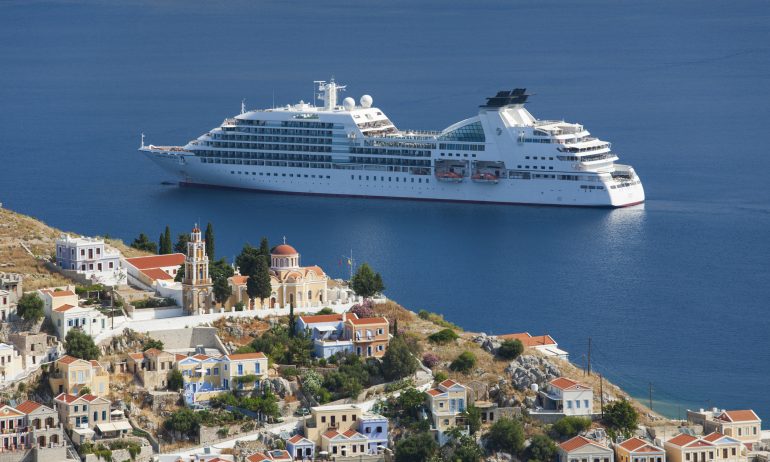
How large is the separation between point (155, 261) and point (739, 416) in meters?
26.3

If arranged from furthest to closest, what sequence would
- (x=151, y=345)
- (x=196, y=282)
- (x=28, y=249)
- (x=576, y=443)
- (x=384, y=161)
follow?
1. (x=384, y=161)
2. (x=28, y=249)
3. (x=196, y=282)
4. (x=151, y=345)
5. (x=576, y=443)

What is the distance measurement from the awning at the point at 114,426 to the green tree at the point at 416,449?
9.80 m

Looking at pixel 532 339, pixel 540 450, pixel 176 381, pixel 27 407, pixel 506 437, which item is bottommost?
pixel 540 450

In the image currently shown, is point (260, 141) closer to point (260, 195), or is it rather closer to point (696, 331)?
point (260, 195)

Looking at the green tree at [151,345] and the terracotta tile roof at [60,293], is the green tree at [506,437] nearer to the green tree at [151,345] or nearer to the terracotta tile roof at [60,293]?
the green tree at [151,345]

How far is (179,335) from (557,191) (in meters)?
61.8

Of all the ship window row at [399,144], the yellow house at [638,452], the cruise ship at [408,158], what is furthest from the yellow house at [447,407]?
the ship window row at [399,144]

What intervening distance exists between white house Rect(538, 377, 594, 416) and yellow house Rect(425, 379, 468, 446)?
3278 millimetres

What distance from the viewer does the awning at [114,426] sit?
6925 centimetres

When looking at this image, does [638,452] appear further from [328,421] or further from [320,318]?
[320,318]

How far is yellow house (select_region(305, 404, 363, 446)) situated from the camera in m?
70.9

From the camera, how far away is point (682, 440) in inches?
2825

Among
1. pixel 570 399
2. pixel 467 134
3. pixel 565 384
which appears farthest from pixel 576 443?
pixel 467 134

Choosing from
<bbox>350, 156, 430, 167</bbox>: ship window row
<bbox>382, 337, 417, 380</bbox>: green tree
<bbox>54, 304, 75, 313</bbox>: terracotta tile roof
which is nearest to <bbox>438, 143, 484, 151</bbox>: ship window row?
<bbox>350, 156, 430, 167</bbox>: ship window row
